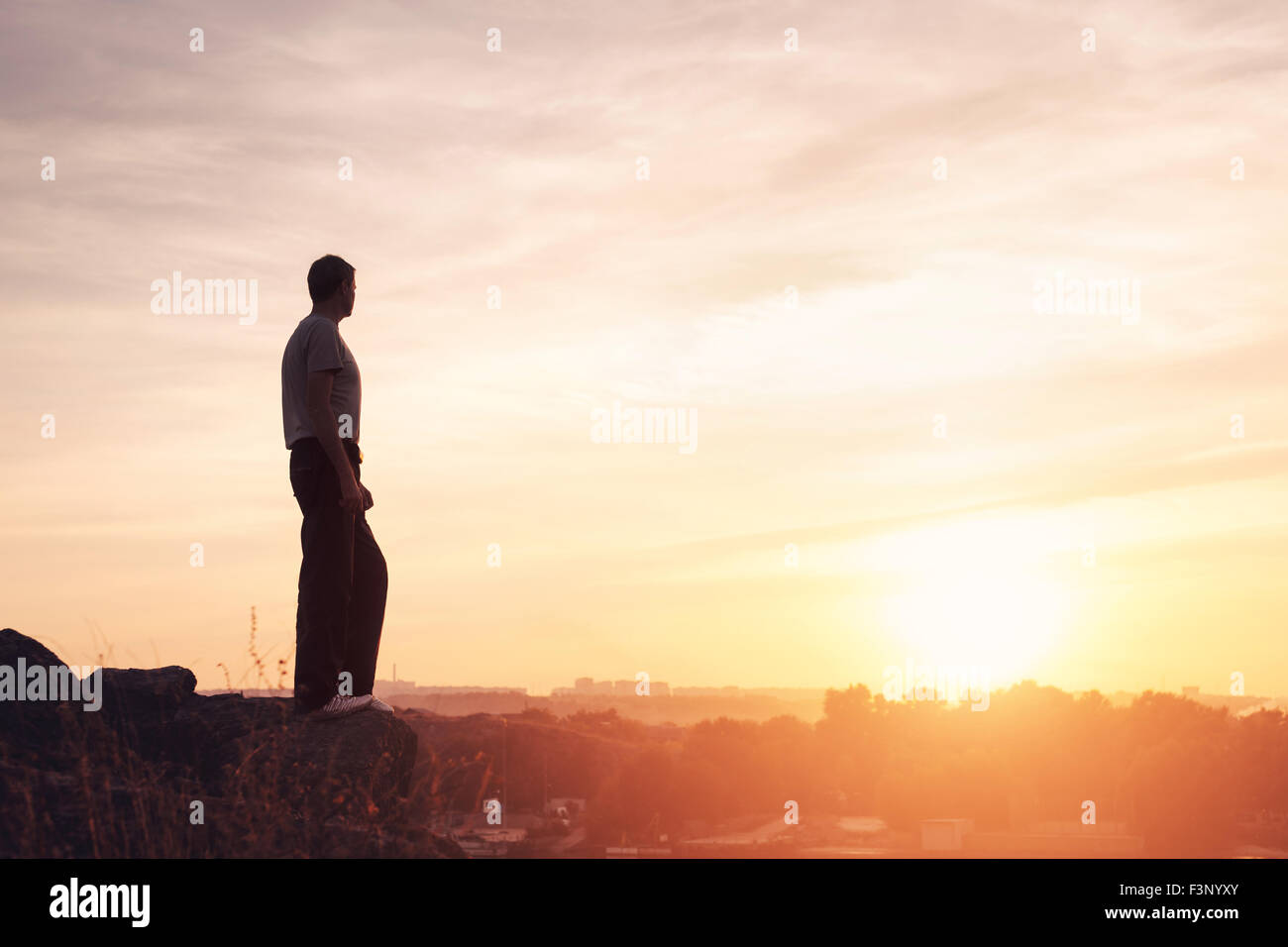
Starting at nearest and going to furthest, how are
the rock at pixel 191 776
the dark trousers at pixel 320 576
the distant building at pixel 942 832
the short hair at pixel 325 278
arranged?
the rock at pixel 191 776, the dark trousers at pixel 320 576, the short hair at pixel 325 278, the distant building at pixel 942 832

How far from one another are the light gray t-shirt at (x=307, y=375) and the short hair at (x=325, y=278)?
21 cm

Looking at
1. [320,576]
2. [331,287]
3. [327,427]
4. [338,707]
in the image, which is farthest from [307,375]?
[338,707]

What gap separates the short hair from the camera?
26.4 feet

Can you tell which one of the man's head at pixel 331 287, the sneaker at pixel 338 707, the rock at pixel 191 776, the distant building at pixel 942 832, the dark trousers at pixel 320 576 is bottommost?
the distant building at pixel 942 832

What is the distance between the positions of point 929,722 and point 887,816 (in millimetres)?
18535

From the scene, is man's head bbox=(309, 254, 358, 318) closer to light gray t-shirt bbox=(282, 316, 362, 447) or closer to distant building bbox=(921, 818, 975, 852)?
light gray t-shirt bbox=(282, 316, 362, 447)

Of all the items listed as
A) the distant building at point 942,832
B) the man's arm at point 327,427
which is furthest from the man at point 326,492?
the distant building at point 942,832

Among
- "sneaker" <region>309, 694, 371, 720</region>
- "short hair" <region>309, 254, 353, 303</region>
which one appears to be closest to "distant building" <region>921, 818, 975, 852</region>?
"sneaker" <region>309, 694, 371, 720</region>

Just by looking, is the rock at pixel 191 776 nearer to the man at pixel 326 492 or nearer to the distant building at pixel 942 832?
the man at pixel 326 492

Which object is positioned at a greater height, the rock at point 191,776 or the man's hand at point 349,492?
the man's hand at point 349,492

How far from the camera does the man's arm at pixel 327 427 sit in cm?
762

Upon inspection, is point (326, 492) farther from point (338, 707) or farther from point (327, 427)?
point (338, 707)
